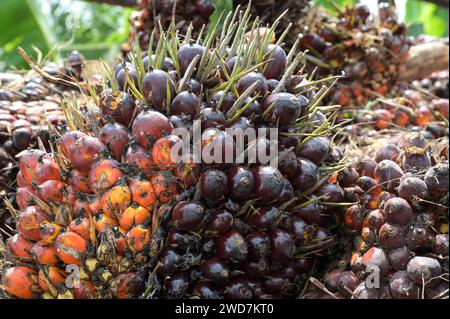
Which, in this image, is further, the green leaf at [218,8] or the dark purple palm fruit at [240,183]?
the green leaf at [218,8]

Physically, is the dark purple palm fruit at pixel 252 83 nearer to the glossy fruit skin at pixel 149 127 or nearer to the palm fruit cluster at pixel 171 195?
the palm fruit cluster at pixel 171 195

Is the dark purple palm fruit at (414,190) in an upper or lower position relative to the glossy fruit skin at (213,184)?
lower

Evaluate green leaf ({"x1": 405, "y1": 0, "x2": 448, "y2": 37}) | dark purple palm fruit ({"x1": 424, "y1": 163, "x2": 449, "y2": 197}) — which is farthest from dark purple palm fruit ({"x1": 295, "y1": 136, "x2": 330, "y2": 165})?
green leaf ({"x1": 405, "y1": 0, "x2": 448, "y2": 37})

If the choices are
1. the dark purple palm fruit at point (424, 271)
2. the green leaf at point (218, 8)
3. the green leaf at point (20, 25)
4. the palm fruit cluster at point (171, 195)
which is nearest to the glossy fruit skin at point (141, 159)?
the palm fruit cluster at point (171, 195)

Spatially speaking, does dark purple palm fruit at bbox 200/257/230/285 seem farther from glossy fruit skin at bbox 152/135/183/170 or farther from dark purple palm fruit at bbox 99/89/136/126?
dark purple palm fruit at bbox 99/89/136/126

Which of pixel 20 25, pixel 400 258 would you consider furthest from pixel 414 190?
pixel 20 25

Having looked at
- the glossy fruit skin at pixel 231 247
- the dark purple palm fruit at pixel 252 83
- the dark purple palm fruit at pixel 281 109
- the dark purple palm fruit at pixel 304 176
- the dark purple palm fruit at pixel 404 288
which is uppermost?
the dark purple palm fruit at pixel 252 83

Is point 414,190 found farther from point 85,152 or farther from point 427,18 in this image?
point 427,18
